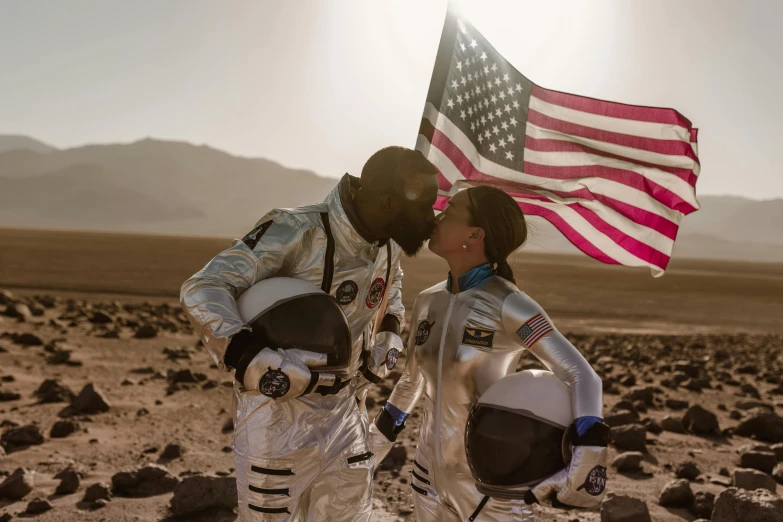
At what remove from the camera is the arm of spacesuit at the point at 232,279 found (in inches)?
108

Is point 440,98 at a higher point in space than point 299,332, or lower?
higher

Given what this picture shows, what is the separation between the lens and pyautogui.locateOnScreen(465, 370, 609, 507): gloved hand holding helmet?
2668mm

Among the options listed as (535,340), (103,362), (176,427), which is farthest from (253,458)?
(103,362)

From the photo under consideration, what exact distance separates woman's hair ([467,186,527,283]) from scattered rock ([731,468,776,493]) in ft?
13.1

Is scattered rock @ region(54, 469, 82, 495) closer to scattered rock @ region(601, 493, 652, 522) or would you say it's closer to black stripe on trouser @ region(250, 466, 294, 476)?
black stripe on trouser @ region(250, 466, 294, 476)

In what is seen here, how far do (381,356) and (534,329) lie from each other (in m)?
0.91

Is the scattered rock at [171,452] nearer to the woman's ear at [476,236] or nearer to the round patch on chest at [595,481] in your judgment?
the woman's ear at [476,236]

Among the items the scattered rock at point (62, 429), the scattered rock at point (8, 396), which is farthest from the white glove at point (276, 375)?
the scattered rock at point (8, 396)

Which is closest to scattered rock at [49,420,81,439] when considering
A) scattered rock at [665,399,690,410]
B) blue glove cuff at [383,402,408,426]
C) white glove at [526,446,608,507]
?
blue glove cuff at [383,402,408,426]

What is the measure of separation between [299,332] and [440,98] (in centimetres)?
235

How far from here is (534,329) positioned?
9.99 feet

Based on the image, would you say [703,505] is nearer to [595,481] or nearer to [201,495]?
[595,481]

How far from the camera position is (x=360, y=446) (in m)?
3.36

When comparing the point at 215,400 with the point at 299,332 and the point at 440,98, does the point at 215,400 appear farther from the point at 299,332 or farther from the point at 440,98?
the point at 299,332
